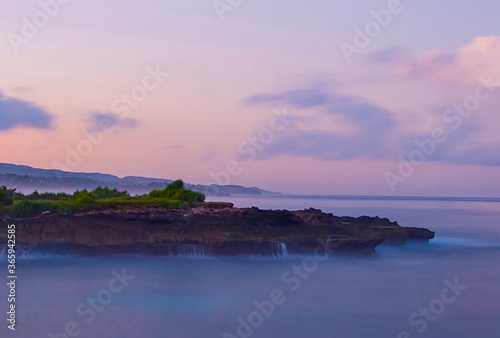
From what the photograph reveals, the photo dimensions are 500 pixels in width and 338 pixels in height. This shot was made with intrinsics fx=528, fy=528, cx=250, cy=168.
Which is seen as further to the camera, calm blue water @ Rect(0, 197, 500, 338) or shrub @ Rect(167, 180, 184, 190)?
shrub @ Rect(167, 180, 184, 190)

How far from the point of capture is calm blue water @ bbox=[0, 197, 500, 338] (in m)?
18.0

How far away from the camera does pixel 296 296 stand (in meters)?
22.4

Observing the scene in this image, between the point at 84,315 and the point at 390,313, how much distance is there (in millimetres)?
11418

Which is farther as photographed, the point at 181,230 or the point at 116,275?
the point at 181,230

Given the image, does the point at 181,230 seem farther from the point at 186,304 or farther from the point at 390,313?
the point at 390,313

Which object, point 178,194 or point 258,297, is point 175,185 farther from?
point 258,297

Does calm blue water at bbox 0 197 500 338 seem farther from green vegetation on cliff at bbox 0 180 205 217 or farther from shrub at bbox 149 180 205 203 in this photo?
shrub at bbox 149 180 205 203

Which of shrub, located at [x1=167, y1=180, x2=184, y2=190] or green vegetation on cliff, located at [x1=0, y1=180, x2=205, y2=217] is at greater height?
shrub, located at [x1=167, y1=180, x2=184, y2=190]

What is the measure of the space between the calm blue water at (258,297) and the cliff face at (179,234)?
78 cm

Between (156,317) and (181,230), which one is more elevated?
(181,230)

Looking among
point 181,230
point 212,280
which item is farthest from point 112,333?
point 181,230

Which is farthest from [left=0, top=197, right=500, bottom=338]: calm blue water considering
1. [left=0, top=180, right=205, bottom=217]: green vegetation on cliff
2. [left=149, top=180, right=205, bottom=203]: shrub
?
[left=149, top=180, right=205, bottom=203]: shrub

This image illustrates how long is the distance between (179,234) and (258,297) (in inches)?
347

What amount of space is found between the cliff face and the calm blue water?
781 millimetres
